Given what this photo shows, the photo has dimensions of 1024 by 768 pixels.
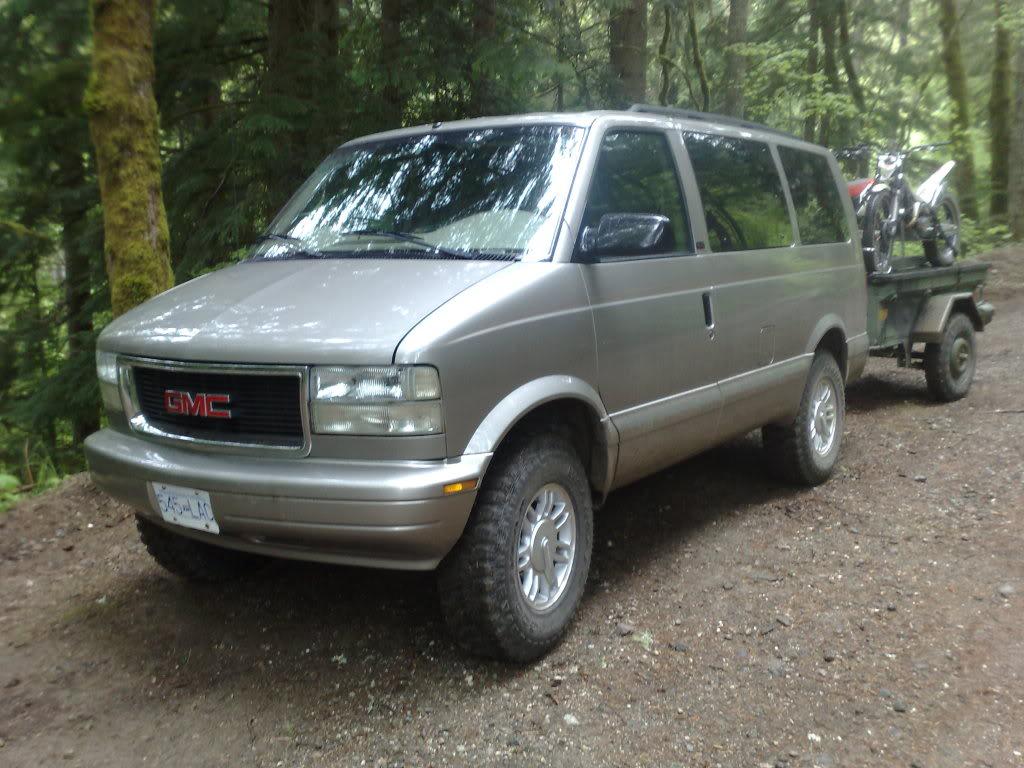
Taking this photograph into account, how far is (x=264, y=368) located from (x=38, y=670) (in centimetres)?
168

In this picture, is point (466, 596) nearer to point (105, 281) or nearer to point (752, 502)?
point (752, 502)

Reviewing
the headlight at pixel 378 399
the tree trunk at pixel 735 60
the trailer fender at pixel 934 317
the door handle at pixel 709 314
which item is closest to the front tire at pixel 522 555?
the headlight at pixel 378 399

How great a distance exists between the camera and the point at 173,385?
346cm

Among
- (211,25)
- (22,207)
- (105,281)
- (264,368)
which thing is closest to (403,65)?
(211,25)

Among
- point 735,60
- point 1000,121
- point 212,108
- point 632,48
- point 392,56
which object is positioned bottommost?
point 212,108

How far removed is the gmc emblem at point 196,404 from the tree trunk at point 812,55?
12397 mm

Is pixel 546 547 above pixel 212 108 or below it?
below

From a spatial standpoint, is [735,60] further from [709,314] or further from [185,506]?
[185,506]

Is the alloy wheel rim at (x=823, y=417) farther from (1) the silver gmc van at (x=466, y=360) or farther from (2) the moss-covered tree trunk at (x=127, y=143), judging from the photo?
(2) the moss-covered tree trunk at (x=127, y=143)

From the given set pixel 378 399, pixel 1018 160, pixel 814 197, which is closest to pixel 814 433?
pixel 814 197

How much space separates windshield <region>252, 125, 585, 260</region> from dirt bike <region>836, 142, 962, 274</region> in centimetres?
443

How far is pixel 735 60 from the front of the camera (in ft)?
47.5

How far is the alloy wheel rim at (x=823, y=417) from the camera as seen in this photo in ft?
18.8

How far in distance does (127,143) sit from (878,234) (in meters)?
6.03
